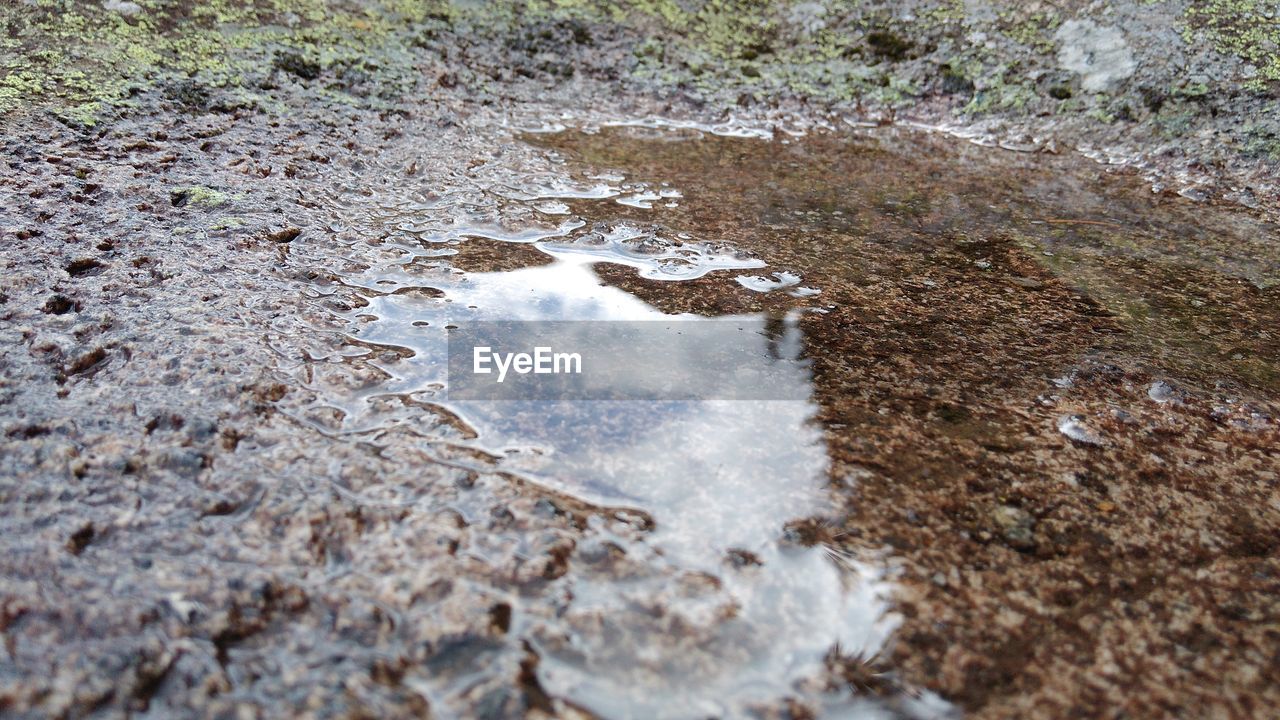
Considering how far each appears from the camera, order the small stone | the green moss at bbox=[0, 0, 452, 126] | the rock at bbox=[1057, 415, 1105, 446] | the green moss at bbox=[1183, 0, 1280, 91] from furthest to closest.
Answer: the green moss at bbox=[1183, 0, 1280, 91] < the green moss at bbox=[0, 0, 452, 126] < the small stone < the rock at bbox=[1057, 415, 1105, 446]

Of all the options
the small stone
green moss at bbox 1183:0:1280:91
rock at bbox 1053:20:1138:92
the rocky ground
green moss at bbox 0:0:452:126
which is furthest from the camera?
rock at bbox 1053:20:1138:92

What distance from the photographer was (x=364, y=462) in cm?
130

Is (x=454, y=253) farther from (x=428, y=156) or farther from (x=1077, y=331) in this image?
(x=1077, y=331)

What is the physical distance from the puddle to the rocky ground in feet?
0.07

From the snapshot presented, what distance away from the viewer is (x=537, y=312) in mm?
1815

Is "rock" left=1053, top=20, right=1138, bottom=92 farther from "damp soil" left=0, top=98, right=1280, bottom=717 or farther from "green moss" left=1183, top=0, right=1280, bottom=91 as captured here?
"damp soil" left=0, top=98, right=1280, bottom=717

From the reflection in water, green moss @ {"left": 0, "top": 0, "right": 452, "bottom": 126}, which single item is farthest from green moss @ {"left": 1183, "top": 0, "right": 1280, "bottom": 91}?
green moss @ {"left": 0, "top": 0, "right": 452, "bottom": 126}

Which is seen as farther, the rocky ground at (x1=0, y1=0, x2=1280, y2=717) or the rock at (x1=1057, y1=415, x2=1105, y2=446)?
the rock at (x1=1057, y1=415, x2=1105, y2=446)

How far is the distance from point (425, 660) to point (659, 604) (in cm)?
30

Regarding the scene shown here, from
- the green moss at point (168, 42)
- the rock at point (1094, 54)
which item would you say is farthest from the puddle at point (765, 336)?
the green moss at point (168, 42)

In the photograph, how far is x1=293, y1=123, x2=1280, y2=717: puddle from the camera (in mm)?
1071

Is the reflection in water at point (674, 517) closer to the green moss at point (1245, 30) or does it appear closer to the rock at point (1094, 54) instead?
the rock at point (1094, 54)

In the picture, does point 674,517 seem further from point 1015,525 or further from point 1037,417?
point 1037,417

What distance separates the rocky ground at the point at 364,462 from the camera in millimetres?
991
